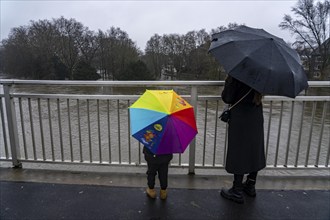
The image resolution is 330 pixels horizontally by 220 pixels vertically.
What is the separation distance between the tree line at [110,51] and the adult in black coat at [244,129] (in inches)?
1807

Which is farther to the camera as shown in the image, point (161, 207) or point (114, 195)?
point (114, 195)

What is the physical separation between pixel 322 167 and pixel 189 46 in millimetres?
68506

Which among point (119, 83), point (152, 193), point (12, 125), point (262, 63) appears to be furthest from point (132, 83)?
point (12, 125)

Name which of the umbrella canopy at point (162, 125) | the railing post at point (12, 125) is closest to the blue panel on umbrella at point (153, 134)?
the umbrella canopy at point (162, 125)

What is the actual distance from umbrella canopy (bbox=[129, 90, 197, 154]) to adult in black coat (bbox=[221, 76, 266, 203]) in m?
0.48

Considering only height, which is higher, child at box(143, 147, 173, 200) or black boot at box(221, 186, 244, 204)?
child at box(143, 147, 173, 200)

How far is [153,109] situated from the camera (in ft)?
7.38

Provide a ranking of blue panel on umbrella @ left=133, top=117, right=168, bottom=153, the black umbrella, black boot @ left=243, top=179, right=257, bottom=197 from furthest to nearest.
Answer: black boot @ left=243, top=179, right=257, bottom=197
blue panel on umbrella @ left=133, top=117, right=168, bottom=153
the black umbrella

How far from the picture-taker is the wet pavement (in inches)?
99.5

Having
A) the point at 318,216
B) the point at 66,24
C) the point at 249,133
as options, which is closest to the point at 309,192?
the point at 318,216

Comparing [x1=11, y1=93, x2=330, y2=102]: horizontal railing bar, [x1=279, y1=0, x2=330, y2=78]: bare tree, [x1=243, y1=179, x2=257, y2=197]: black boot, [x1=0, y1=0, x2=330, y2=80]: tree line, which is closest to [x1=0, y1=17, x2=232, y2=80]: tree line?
[x1=0, y1=0, x2=330, y2=80]: tree line

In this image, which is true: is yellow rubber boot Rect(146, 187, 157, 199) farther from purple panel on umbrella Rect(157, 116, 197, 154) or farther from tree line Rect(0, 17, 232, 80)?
tree line Rect(0, 17, 232, 80)

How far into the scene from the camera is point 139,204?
2.70m

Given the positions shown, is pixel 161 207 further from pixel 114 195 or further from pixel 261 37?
pixel 261 37
